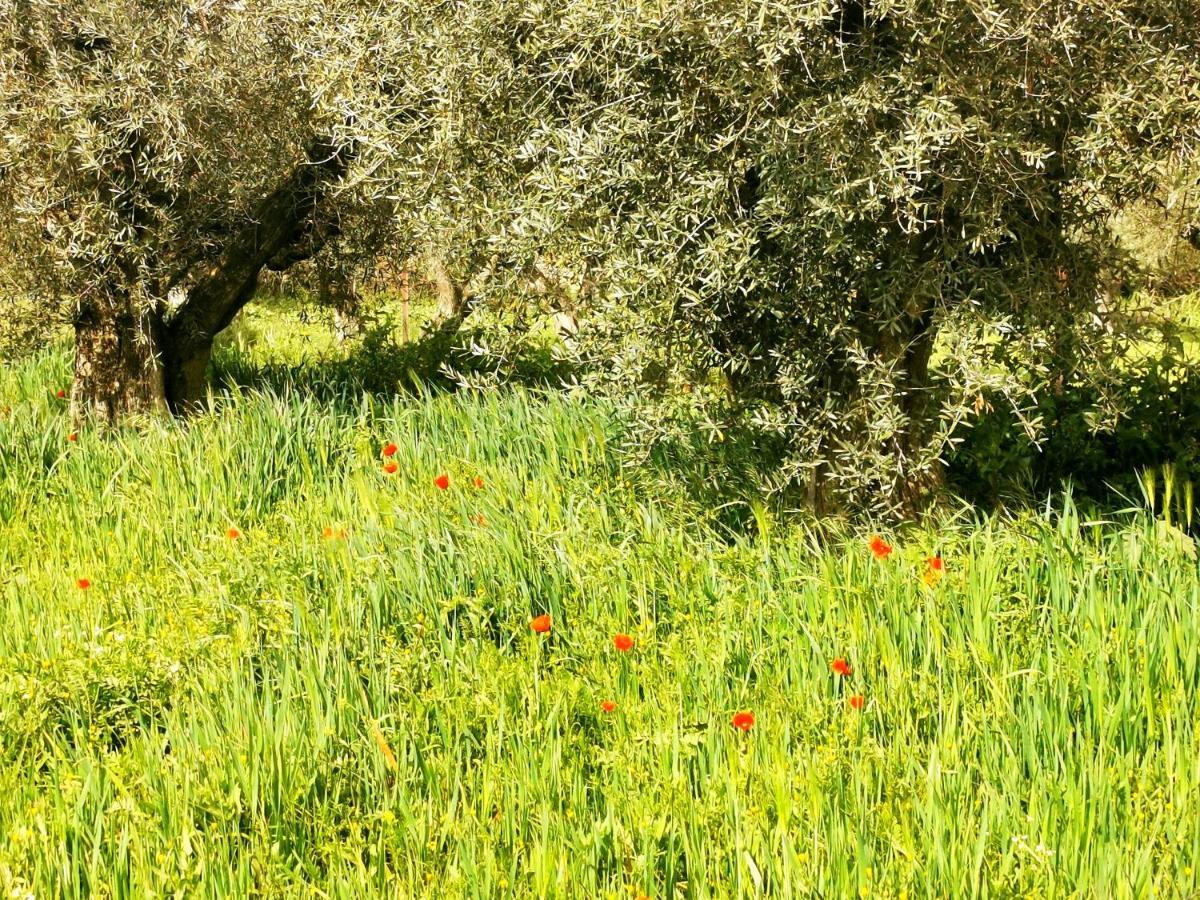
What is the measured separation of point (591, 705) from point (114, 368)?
6.76m

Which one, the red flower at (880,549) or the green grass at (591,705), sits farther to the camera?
the red flower at (880,549)

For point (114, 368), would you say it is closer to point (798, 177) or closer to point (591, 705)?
point (798, 177)

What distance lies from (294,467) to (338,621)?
3.02m

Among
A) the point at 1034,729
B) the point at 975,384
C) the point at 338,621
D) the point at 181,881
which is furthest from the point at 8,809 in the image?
the point at 975,384

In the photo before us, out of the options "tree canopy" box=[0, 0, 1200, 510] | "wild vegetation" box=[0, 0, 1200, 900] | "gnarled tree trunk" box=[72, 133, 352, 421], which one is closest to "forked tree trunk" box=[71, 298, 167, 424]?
"gnarled tree trunk" box=[72, 133, 352, 421]

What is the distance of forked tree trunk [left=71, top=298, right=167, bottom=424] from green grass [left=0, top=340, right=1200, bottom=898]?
109 inches

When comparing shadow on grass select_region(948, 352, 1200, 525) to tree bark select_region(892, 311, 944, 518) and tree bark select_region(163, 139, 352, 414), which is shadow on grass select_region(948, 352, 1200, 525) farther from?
tree bark select_region(163, 139, 352, 414)

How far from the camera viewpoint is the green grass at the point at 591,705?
378 centimetres

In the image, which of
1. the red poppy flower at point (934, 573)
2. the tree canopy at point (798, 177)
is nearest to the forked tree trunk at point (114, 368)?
the tree canopy at point (798, 177)

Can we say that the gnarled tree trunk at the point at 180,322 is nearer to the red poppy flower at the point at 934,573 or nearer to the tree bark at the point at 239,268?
the tree bark at the point at 239,268

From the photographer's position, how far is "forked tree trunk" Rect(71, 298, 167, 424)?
9.98 meters

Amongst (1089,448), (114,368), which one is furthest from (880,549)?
(114,368)

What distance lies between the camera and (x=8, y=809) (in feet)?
14.1

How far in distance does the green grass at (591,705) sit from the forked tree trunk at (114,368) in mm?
2764
